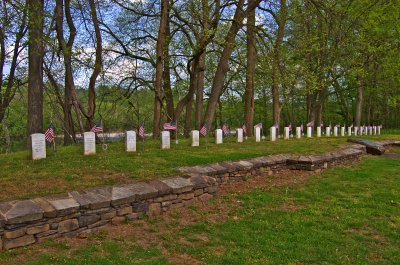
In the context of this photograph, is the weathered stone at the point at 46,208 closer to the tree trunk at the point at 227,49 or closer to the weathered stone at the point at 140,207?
the weathered stone at the point at 140,207

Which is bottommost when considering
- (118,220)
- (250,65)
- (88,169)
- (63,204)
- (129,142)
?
(118,220)

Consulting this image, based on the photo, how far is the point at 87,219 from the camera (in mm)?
5215

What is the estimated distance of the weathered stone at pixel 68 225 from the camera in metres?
4.92

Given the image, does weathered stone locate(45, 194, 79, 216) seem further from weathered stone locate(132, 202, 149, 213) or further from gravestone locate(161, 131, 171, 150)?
gravestone locate(161, 131, 171, 150)

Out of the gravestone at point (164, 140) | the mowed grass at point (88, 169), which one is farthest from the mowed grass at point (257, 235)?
the gravestone at point (164, 140)

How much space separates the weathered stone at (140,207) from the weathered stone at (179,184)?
637 millimetres

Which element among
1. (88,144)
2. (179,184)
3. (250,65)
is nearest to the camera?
(179,184)

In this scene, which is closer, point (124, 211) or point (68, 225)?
point (68, 225)

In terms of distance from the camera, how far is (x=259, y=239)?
5.15 meters

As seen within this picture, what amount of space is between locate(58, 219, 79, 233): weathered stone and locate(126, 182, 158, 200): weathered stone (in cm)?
107

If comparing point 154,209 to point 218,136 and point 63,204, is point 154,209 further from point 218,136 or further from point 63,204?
point 218,136

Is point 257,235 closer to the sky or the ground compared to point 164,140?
closer to the ground

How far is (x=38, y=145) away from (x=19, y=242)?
4025 millimetres

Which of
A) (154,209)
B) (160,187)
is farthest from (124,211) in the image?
(160,187)
